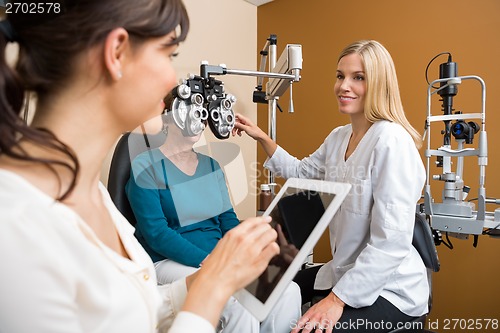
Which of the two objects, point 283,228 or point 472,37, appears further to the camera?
point 472,37

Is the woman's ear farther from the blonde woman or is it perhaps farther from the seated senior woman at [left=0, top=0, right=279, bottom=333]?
the blonde woman

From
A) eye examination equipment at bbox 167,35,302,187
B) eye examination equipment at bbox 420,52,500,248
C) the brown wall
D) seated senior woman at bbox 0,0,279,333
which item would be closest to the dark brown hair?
seated senior woman at bbox 0,0,279,333

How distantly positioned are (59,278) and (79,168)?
0.56ft

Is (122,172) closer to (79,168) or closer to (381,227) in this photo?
(79,168)

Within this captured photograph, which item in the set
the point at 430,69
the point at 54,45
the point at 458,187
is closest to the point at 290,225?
the point at 54,45

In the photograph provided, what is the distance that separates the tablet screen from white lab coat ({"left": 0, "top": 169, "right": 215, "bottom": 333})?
0.12m

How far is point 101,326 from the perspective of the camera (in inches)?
18.8

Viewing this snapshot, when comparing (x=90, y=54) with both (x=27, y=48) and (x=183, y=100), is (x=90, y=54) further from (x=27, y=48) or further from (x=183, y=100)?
(x=183, y=100)

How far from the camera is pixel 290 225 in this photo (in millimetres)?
665

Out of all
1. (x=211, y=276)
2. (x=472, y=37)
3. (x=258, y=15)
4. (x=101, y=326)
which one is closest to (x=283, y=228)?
(x=211, y=276)

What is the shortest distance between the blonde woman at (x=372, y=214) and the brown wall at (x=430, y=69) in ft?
3.70

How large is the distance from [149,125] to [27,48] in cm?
31

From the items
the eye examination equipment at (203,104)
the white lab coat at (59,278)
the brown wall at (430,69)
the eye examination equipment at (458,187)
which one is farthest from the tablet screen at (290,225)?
the brown wall at (430,69)

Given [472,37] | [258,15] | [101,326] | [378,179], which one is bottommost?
[101,326]
